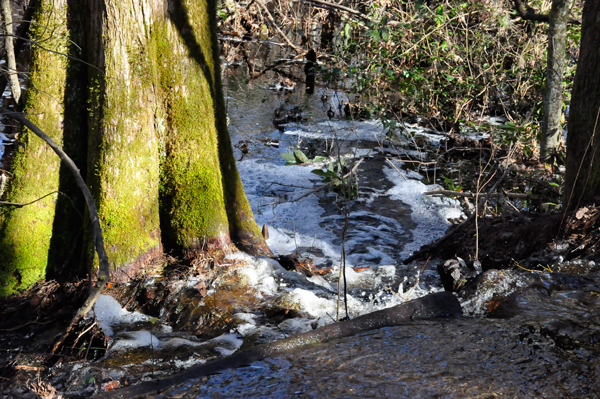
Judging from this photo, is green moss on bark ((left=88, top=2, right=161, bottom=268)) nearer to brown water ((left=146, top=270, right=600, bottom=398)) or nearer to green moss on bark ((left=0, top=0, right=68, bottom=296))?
green moss on bark ((left=0, top=0, right=68, bottom=296))

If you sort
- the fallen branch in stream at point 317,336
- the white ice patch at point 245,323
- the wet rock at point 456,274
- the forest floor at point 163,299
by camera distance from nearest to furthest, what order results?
the fallen branch in stream at point 317,336 → the forest floor at point 163,299 → the white ice patch at point 245,323 → the wet rock at point 456,274

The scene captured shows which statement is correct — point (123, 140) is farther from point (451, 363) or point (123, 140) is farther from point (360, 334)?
point (451, 363)

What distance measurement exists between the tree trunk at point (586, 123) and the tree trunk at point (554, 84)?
3.03m

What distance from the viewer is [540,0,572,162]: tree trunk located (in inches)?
266

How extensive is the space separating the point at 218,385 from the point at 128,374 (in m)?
0.77

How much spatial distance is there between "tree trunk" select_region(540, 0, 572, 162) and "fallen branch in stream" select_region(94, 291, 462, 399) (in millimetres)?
4661

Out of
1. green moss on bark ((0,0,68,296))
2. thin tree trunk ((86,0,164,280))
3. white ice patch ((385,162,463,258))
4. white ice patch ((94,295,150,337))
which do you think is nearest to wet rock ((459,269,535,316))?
white ice patch ((94,295,150,337))

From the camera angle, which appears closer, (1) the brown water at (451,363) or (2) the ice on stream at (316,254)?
(1) the brown water at (451,363)

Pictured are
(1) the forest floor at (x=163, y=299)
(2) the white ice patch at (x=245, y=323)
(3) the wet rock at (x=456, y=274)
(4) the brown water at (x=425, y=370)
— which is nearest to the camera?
(4) the brown water at (x=425, y=370)

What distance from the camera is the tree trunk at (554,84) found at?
6.76m

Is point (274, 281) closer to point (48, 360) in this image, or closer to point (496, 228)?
point (48, 360)

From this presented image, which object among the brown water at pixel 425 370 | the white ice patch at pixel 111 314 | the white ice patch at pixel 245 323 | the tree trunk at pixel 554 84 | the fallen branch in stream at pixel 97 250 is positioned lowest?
the white ice patch at pixel 245 323

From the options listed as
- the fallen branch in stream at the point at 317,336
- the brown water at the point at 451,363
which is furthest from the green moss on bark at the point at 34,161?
the brown water at the point at 451,363

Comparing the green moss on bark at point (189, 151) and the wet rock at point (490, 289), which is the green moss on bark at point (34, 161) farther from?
the wet rock at point (490, 289)
